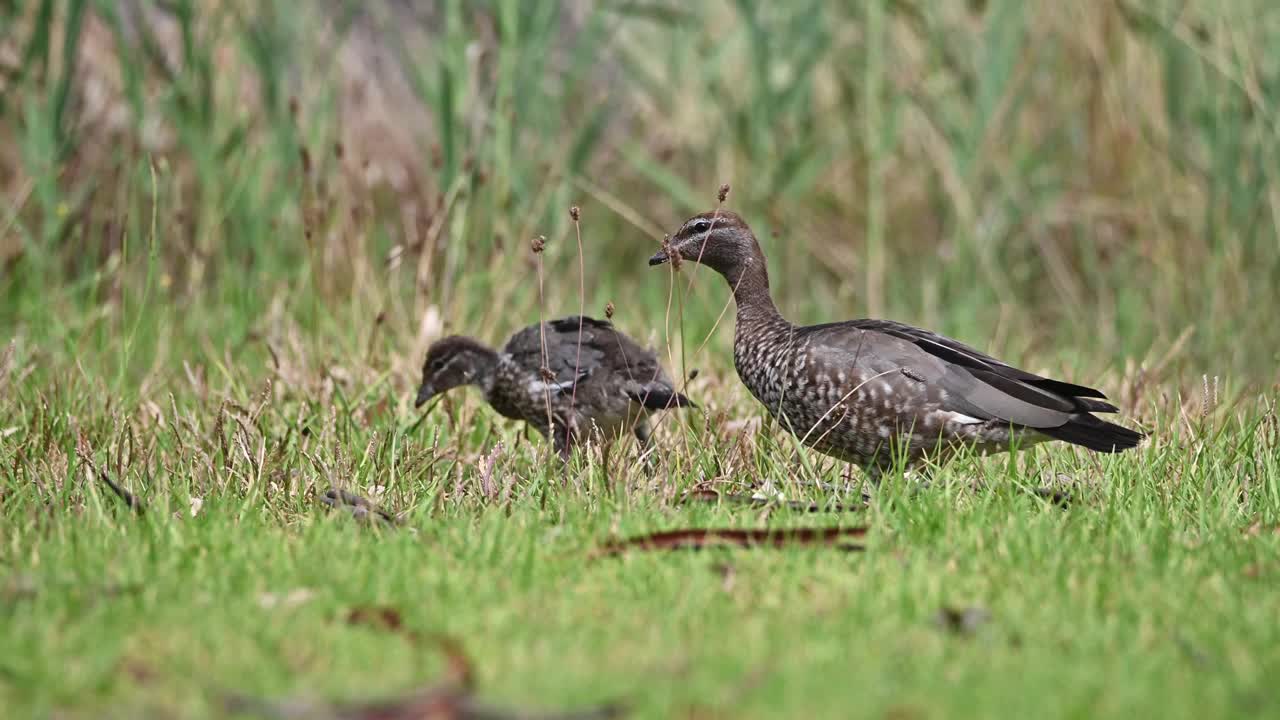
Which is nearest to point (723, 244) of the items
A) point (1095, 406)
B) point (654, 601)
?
point (1095, 406)

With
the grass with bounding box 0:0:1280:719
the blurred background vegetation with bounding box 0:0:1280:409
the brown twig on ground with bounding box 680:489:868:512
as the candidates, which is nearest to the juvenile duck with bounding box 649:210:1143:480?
the grass with bounding box 0:0:1280:719

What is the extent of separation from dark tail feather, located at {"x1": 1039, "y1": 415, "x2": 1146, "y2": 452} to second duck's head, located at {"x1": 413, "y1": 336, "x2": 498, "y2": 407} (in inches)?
81.6

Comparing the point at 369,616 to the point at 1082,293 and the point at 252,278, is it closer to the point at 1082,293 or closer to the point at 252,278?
the point at 252,278

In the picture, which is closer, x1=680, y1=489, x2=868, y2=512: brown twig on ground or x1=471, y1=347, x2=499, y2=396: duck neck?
x1=680, y1=489, x2=868, y2=512: brown twig on ground

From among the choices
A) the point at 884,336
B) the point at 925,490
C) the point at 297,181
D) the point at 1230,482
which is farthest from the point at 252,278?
the point at 1230,482

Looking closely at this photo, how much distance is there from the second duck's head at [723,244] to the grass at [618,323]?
380mm

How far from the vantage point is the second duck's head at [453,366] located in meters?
5.57

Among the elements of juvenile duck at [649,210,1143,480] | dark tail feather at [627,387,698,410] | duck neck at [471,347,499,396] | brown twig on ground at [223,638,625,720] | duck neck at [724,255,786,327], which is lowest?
brown twig on ground at [223,638,625,720]

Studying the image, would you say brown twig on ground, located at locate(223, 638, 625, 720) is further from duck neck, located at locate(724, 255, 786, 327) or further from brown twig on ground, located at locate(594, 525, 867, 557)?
duck neck, located at locate(724, 255, 786, 327)

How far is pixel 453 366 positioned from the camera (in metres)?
5.59

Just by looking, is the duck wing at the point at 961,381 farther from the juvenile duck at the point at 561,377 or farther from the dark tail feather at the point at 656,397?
the juvenile duck at the point at 561,377

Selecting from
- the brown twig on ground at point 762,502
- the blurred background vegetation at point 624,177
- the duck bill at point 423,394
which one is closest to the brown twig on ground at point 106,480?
the blurred background vegetation at point 624,177

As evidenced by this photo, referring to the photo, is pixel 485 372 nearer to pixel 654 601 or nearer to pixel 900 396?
pixel 900 396

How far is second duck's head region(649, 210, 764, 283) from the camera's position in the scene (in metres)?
5.66
